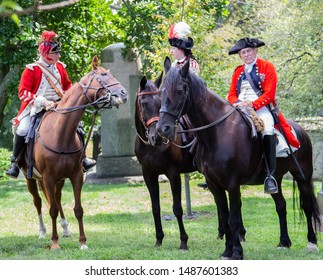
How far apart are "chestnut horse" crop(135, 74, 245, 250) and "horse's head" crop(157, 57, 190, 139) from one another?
1.09 m

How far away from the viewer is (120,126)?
21.7 m

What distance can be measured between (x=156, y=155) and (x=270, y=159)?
5.49 ft

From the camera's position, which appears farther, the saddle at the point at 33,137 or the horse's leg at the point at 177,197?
the saddle at the point at 33,137

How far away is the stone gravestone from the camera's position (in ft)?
70.0

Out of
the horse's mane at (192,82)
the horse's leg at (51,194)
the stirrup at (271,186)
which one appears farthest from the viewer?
the horse's leg at (51,194)

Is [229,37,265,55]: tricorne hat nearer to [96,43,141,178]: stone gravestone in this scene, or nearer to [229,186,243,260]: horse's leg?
[229,186,243,260]: horse's leg

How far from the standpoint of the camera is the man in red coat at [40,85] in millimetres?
10125

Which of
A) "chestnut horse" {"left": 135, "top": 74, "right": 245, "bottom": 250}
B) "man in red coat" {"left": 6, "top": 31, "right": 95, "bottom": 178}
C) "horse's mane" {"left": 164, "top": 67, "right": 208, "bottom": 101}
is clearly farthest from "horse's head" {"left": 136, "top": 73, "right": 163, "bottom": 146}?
"man in red coat" {"left": 6, "top": 31, "right": 95, "bottom": 178}

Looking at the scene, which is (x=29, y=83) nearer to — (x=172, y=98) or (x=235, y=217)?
(x=172, y=98)

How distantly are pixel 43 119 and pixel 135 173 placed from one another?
11.6 meters

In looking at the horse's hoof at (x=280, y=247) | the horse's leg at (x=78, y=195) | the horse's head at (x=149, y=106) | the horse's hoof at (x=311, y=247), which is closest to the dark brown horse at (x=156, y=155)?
the horse's head at (x=149, y=106)

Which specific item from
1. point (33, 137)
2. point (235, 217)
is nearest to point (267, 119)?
point (235, 217)

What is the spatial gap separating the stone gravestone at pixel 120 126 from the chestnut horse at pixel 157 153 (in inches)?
462

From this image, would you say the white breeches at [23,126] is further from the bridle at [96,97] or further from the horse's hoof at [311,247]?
the horse's hoof at [311,247]
